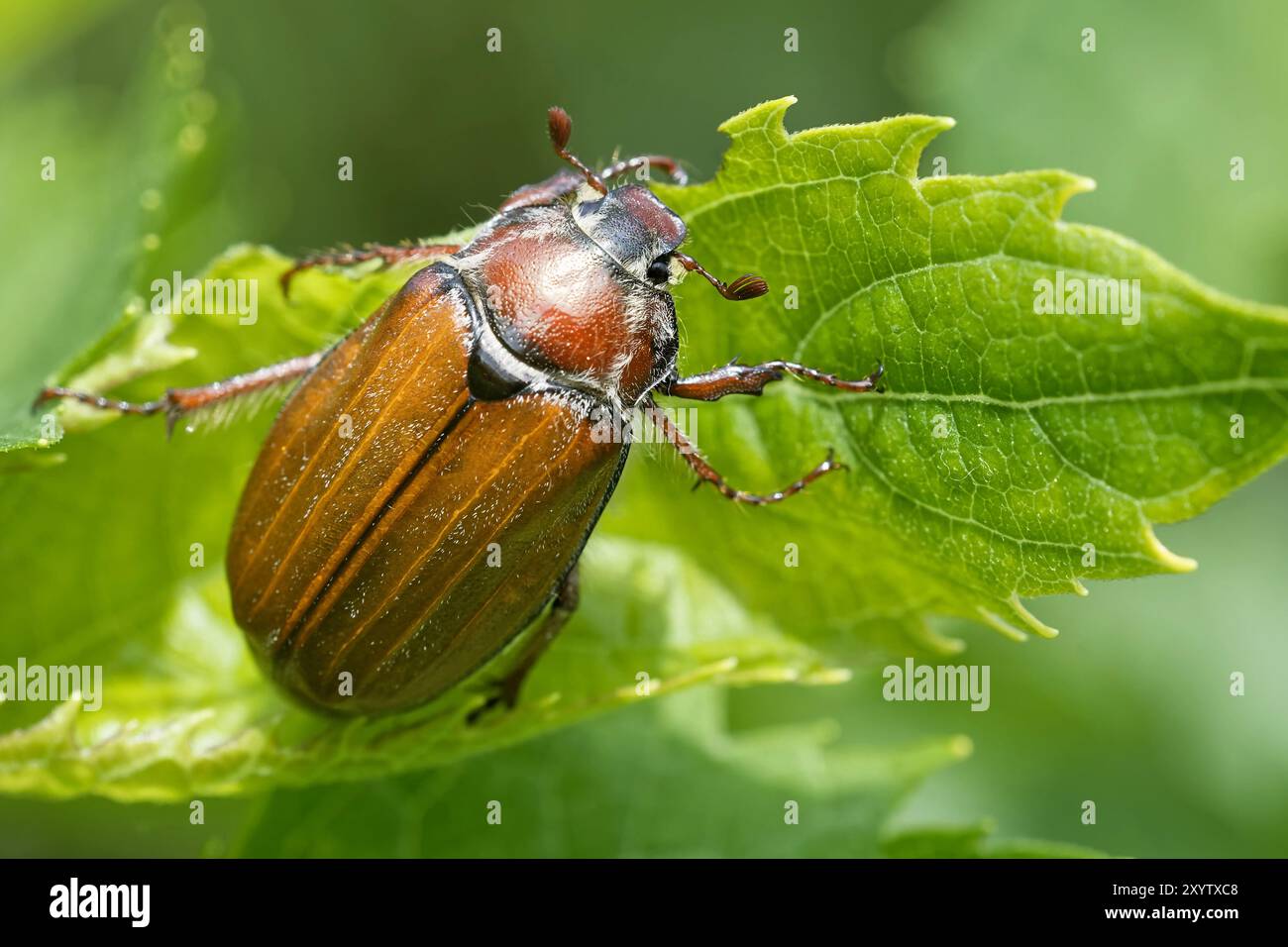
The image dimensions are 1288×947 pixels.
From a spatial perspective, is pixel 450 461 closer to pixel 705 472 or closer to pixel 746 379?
pixel 705 472

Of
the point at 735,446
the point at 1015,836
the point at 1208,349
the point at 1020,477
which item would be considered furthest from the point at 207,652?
the point at 1015,836

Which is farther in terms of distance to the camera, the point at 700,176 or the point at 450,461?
the point at 700,176

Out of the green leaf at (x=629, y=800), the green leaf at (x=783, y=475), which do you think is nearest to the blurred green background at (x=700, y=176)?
the green leaf at (x=629, y=800)

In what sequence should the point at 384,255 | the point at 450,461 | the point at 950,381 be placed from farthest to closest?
the point at 384,255 → the point at 450,461 → the point at 950,381

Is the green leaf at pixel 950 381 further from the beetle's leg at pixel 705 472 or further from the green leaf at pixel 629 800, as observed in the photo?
the green leaf at pixel 629 800

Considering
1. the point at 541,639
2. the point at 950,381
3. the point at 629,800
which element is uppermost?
the point at 950,381

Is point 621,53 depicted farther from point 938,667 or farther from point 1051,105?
point 938,667

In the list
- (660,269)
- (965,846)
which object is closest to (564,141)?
(660,269)
